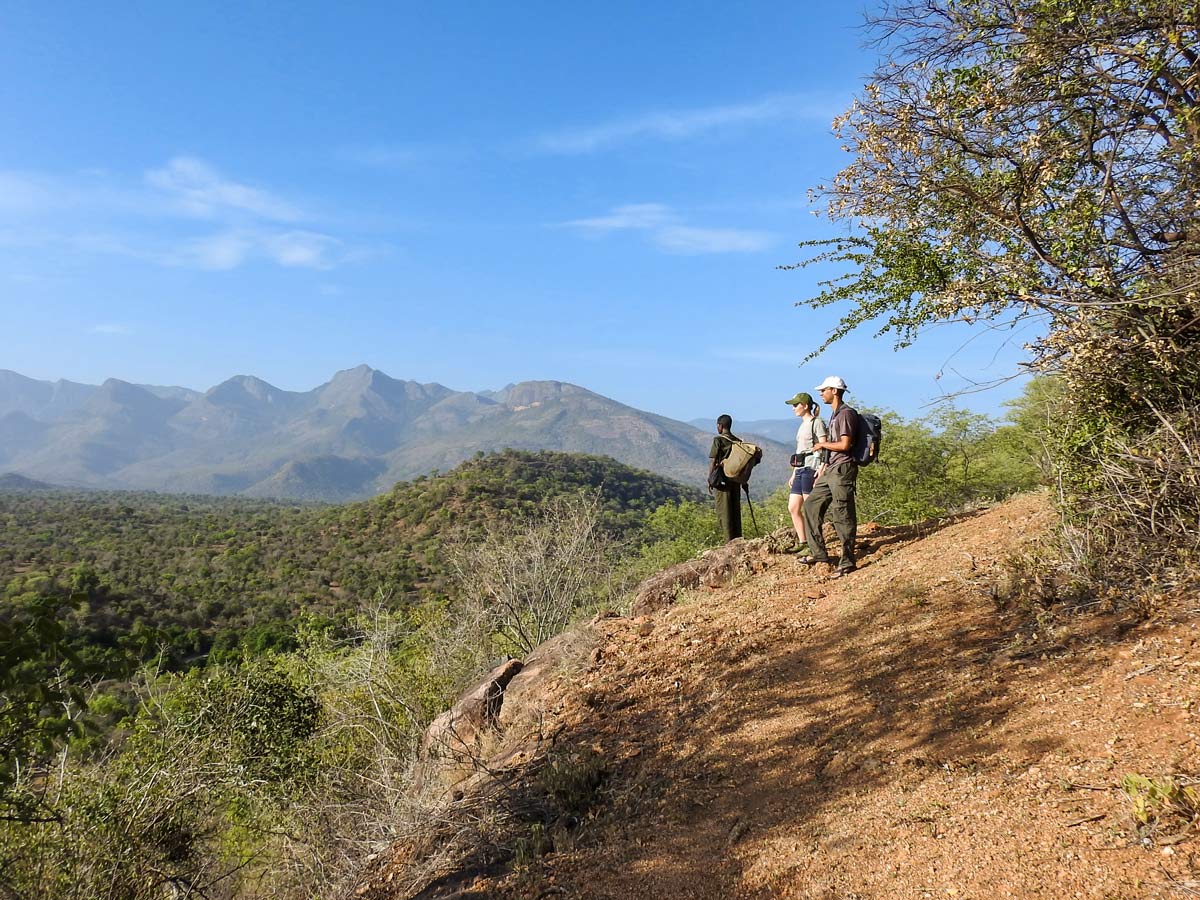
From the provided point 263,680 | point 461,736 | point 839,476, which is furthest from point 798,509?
point 263,680

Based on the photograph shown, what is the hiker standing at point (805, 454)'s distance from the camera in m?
7.19

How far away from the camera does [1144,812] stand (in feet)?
8.82

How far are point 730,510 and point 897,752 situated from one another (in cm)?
522

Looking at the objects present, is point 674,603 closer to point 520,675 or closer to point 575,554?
point 520,675

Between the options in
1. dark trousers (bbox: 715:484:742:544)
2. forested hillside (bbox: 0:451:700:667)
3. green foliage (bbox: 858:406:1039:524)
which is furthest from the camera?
forested hillside (bbox: 0:451:700:667)

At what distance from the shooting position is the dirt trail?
2.91m

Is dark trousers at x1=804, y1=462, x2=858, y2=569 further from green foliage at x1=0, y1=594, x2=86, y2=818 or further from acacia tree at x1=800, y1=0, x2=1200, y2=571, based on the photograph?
green foliage at x1=0, y1=594, x2=86, y2=818

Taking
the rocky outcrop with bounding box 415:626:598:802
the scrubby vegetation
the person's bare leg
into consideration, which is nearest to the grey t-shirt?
the person's bare leg

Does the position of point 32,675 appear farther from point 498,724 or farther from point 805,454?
point 805,454

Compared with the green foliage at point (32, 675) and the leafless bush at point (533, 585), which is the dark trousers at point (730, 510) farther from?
the green foliage at point (32, 675)

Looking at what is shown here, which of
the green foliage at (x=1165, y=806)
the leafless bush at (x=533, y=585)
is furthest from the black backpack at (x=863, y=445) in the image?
the leafless bush at (x=533, y=585)

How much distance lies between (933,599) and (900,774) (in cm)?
230

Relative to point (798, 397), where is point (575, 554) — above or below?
below

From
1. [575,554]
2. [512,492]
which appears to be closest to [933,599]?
[575,554]
